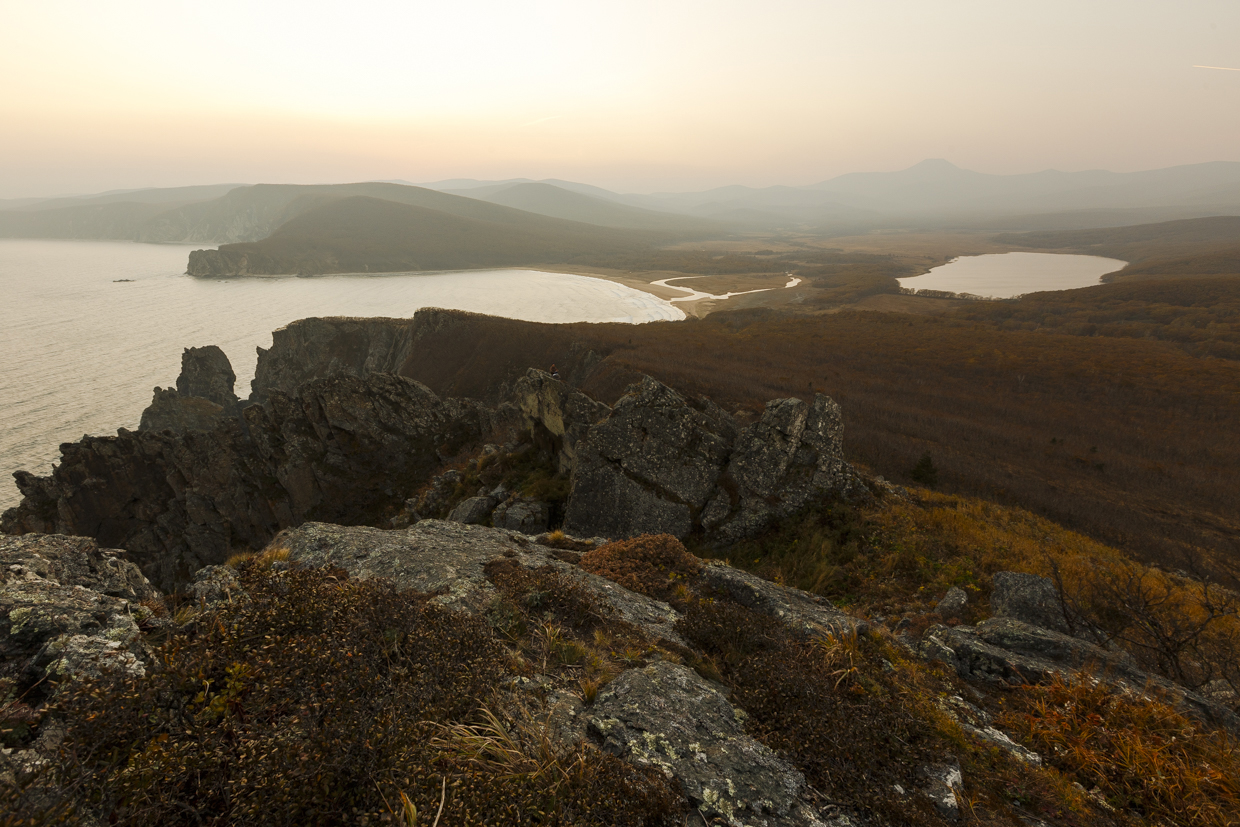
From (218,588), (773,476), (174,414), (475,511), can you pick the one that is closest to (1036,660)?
(773,476)

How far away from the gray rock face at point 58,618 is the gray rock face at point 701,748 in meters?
4.54

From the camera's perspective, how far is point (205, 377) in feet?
193

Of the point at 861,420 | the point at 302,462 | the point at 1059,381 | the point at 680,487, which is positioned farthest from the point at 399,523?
the point at 1059,381

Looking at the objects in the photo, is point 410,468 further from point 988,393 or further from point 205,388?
point 988,393

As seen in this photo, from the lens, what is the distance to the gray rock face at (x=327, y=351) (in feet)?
208

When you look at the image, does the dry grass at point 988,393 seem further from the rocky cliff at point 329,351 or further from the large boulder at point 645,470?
the large boulder at point 645,470

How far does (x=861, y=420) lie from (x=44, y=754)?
40814 mm

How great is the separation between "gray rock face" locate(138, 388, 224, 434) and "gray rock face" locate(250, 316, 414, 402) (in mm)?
11957

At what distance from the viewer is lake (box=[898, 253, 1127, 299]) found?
12888 cm

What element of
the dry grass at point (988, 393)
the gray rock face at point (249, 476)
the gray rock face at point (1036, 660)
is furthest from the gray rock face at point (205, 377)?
the gray rock face at point (1036, 660)

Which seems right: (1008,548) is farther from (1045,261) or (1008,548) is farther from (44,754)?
(1045,261)

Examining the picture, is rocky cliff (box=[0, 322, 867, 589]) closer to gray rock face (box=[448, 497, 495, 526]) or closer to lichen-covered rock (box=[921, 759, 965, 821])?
gray rock face (box=[448, 497, 495, 526])

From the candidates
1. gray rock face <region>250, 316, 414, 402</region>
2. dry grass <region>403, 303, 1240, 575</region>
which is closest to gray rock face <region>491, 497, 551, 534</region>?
dry grass <region>403, 303, 1240, 575</region>

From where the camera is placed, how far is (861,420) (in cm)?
3744
